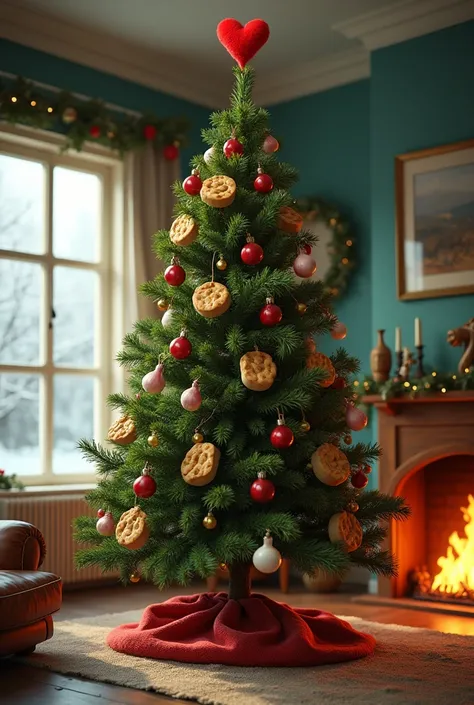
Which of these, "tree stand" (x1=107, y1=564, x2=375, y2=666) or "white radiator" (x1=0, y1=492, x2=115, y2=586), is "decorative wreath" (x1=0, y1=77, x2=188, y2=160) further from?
"tree stand" (x1=107, y1=564, x2=375, y2=666)

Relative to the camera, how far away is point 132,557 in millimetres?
3645

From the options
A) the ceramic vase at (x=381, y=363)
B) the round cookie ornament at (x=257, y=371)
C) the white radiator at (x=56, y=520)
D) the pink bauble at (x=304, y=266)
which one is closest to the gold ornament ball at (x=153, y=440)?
the round cookie ornament at (x=257, y=371)

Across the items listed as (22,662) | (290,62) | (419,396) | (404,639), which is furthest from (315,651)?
(290,62)

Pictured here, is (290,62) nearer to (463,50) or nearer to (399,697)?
(463,50)

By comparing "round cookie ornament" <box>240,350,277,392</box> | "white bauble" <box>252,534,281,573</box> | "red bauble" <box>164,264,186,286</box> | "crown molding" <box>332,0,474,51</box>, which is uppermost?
"crown molding" <box>332,0,474,51</box>

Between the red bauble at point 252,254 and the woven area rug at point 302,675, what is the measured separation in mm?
1478

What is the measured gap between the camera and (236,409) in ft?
11.9

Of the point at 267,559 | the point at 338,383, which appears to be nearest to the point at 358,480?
the point at 338,383

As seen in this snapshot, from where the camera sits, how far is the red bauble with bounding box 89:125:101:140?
574cm

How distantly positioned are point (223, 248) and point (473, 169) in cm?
214

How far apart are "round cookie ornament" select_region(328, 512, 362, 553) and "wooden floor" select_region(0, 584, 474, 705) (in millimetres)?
832

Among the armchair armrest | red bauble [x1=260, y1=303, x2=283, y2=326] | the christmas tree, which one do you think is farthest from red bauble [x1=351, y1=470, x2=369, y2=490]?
the armchair armrest

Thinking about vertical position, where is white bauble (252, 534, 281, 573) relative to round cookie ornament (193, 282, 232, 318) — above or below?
below

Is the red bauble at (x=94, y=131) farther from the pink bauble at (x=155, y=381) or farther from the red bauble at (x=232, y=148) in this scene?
the pink bauble at (x=155, y=381)
